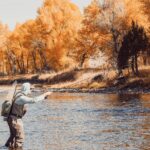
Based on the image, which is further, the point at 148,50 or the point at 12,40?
the point at 12,40

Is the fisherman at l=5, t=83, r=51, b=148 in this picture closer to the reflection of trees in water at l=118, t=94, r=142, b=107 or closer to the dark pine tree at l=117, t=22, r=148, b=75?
the reflection of trees in water at l=118, t=94, r=142, b=107

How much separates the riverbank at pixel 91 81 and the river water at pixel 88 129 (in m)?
20.8

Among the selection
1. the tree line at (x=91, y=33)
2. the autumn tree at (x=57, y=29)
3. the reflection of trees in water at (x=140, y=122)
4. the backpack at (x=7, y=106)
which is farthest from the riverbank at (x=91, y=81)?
the backpack at (x=7, y=106)

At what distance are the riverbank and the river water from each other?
2083 centimetres

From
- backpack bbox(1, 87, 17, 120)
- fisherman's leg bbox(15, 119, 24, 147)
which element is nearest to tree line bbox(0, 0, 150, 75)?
fisherman's leg bbox(15, 119, 24, 147)

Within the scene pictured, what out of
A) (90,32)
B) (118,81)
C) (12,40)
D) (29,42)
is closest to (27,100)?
(118,81)

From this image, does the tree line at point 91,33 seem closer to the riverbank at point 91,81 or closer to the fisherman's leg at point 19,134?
the riverbank at point 91,81

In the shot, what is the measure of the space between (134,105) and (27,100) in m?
18.8

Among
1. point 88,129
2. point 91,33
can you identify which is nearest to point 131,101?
point 88,129

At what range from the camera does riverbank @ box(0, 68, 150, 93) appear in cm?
5388

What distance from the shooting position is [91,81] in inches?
2451

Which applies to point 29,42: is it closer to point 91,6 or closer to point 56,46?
point 56,46

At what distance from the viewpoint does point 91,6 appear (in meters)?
65.8

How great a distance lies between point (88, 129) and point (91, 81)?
130 feet
